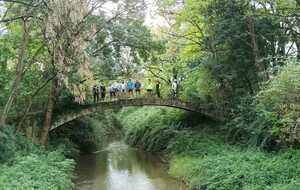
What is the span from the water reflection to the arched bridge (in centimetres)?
296

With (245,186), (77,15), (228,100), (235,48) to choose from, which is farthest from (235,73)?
(77,15)

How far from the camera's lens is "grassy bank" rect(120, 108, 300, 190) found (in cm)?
1437

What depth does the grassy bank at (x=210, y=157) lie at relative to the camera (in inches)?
566

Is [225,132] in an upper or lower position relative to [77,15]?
lower

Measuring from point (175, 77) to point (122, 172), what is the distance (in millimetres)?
11000

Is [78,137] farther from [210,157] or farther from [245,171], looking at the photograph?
[245,171]

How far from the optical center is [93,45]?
23594 millimetres

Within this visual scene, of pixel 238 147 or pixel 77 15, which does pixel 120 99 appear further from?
pixel 77 15

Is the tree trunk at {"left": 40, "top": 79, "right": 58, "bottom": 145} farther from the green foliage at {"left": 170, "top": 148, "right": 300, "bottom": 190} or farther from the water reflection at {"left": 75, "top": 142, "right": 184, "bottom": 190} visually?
the green foliage at {"left": 170, "top": 148, "right": 300, "bottom": 190}

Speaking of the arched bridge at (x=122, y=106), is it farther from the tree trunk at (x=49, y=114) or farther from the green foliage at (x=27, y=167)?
the green foliage at (x=27, y=167)

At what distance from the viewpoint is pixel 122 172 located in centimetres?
2434

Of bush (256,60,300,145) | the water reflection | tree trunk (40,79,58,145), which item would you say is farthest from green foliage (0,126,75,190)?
bush (256,60,300,145)

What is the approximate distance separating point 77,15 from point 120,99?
45.4 feet

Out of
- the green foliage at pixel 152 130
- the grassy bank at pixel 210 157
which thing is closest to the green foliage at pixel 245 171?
the grassy bank at pixel 210 157
